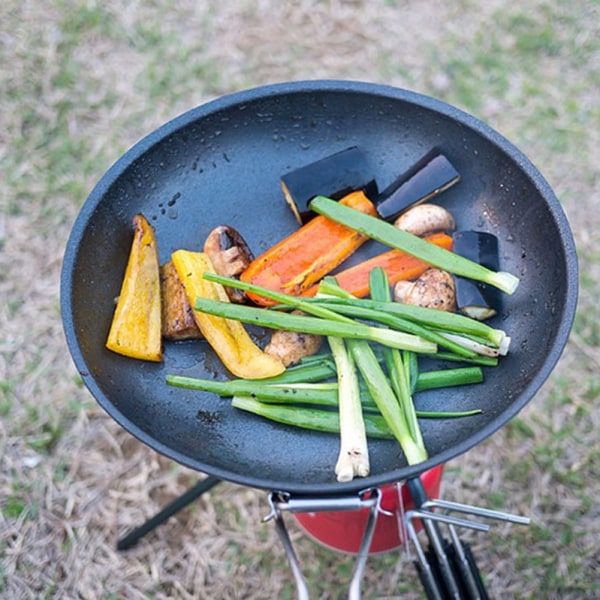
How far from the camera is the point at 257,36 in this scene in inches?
201

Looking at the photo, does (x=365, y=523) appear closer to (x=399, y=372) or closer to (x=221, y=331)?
(x=399, y=372)

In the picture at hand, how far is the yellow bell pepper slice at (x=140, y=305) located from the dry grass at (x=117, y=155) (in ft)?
4.71

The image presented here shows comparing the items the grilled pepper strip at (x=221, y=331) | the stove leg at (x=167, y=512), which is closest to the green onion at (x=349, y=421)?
the grilled pepper strip at (x=221, y=331)

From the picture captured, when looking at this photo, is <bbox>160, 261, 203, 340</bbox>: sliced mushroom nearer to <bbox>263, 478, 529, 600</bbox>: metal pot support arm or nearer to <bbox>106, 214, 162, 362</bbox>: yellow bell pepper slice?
<bbox>106, 214, 162, 362</bbox>: yellow bell pepper slice

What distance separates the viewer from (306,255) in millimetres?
Answer: 2406

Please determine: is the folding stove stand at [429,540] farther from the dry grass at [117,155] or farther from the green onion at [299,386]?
the dry grass at [117,155]

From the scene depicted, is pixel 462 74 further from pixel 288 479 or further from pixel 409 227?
pixel 288 479

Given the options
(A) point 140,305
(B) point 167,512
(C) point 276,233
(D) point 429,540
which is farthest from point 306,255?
(B) point 167,512

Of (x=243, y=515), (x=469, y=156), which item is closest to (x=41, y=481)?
(x=243, y=515)

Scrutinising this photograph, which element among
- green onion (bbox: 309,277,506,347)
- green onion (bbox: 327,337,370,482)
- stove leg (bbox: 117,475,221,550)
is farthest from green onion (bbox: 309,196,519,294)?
stove leg (bbox: 117,475,221,550)

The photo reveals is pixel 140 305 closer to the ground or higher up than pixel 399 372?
higher up

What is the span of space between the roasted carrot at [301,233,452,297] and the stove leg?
1.04 meters

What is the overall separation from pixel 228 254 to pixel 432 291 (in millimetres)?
690

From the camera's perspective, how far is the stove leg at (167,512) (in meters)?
2.91
